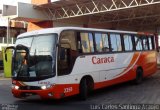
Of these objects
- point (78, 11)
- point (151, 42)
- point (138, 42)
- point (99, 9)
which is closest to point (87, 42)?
point (138, 42)

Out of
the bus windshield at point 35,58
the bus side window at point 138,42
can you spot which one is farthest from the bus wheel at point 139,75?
the bus windshield at point 35,58

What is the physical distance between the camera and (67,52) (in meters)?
12.0

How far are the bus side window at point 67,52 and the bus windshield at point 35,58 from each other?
0.93 ft

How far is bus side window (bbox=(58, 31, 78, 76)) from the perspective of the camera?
1159cm

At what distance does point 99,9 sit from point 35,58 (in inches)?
738

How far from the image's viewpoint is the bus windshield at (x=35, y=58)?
1142cm

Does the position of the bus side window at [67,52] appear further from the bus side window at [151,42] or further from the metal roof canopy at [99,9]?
the metal roof canopy at [99,9]

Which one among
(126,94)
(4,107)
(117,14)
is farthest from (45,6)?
(4,107)

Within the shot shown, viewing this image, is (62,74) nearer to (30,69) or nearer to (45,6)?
(30,69)

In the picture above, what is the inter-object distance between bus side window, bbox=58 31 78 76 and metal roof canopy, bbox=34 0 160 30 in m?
11.9

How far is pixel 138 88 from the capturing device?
51.2ft

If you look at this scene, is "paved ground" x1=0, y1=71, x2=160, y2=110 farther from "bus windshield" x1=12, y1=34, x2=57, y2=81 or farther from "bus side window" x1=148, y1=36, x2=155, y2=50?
"bus side window" x1=148, y1=36, x2=155, y2=50

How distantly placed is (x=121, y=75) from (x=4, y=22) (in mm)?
38382

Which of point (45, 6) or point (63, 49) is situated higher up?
point (45, 6)
